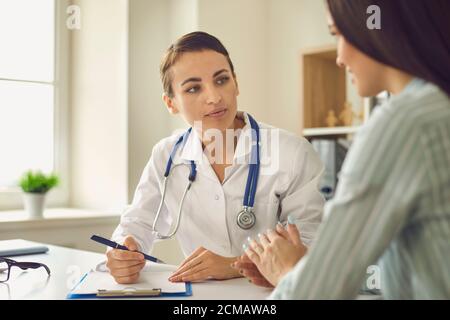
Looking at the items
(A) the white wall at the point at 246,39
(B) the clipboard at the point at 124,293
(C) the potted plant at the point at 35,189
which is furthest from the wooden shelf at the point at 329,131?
(B) the clipboard at the point at 124,293

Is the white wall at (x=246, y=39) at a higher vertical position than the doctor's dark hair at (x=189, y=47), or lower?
higher

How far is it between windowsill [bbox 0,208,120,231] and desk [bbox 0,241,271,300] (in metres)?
0.97

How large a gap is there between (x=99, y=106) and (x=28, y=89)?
0.38 metres

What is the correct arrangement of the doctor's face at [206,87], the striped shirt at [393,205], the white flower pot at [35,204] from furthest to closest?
the white flower pot at [35,204] < the doctor's face at [206,87] < the striped shirt at [393,205]

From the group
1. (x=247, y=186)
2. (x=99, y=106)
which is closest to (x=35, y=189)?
(x=99, y=106)

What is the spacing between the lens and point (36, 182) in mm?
2469

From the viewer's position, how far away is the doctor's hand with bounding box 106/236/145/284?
1.12m

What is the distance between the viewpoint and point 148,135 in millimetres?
2785

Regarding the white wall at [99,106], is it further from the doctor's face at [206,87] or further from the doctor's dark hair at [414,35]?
the doctor's dark hair at [414,35]

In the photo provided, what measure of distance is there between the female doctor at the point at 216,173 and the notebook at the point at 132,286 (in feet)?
0.92

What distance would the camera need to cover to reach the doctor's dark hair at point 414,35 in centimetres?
65

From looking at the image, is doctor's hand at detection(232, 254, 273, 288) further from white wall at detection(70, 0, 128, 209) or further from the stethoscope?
white wall at detection(70, 0, 128, 209)

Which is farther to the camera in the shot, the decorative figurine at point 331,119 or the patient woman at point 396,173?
the decorative figurine at point 331,119
